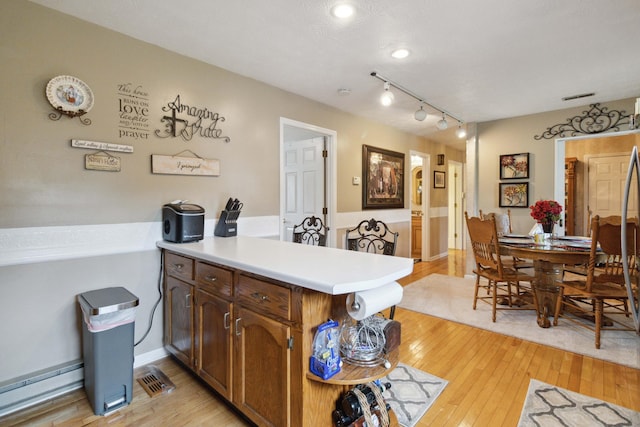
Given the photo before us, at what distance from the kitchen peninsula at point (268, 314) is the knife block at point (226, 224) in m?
0.51

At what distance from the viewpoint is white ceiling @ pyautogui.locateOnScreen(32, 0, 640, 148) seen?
191 cm

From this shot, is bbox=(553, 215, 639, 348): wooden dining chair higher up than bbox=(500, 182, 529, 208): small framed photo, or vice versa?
bbox=(500, 182, 529, 208): small framed photo

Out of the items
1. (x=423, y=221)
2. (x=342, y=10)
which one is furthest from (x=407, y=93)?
(x=423, y=221)

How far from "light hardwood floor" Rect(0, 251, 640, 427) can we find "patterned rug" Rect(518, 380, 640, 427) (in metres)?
0.06

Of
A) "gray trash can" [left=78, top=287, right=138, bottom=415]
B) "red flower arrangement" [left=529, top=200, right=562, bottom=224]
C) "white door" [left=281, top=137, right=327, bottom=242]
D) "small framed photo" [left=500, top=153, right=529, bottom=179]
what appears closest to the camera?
"gray trash can" [left=78, top=287, right=138, bottom=415]

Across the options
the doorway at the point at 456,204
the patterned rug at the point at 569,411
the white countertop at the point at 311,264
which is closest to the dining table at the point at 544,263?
the patterned rug at the point at 569,411

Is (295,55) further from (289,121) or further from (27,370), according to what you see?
(27,370)

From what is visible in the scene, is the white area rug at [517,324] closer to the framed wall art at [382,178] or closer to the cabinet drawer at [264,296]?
the framed wall art at [382,178]

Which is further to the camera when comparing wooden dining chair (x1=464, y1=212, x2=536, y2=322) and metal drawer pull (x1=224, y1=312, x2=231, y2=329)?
wooden dining chair (x1=464, y1=212, x2=536, y2=322)

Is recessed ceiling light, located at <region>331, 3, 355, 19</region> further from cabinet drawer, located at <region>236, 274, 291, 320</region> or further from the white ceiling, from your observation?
cabinet drawer, located at <region>236, 274, 291, 320</region>

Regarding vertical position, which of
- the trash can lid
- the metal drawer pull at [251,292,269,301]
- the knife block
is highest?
the knife block

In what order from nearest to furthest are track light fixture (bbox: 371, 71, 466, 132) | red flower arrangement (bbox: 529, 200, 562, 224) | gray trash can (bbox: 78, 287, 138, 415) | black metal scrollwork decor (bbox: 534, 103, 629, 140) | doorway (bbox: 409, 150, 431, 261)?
gray trash can (bbox: 78, 287, 138, 415) < track light fixture (bbox: 371, 71, 466, 132) < red flower arrangement (bbox: 529, 200, 562, 224) < black metal scrollwork decor (bbox: 534, 103, 629, 140) < doorway (bbox: 409, 150, 431, 261)

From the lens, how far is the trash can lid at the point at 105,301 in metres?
1.73

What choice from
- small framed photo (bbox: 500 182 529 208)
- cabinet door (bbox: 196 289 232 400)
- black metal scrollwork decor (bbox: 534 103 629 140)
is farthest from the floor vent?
black metal scrollwork decor (bbox: 534 103 629 140)
